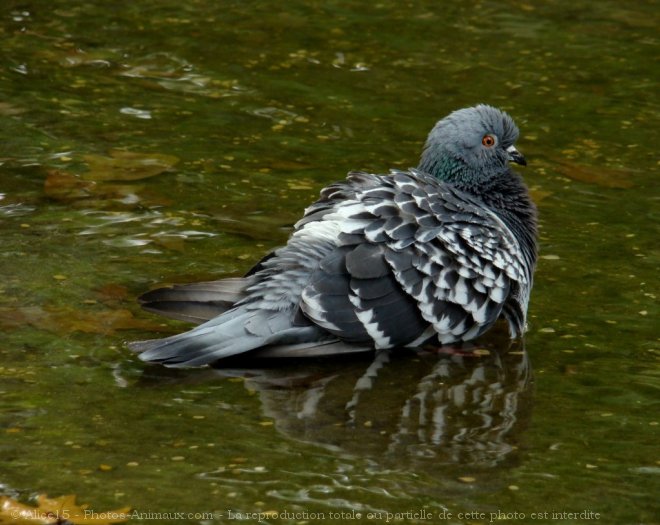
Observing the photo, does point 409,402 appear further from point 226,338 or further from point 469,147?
point 469,147

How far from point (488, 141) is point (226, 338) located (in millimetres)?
1995

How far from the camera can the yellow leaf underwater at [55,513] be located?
179 inches

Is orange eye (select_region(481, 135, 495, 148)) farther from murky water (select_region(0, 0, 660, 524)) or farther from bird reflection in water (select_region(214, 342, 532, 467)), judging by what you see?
bird reflection in water (select_region(214, 342, 532, 467))

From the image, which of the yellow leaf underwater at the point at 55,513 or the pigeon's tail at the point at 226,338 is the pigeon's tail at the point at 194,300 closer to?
the pigeon's tail at the point at 226,338

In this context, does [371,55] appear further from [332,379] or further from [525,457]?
[525,457]

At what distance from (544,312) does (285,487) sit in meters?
2.41

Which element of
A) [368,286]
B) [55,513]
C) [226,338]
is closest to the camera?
[55,513]

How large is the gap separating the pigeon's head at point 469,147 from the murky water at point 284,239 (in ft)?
2.54

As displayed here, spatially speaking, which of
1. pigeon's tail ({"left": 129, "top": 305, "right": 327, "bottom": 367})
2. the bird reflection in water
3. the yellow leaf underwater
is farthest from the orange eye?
the yellow leaf underwater

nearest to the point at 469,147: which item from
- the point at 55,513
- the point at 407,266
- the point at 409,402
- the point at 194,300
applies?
the point at 407,266

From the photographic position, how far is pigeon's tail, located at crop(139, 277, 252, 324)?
597 cm

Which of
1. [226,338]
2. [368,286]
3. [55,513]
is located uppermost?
[368,286]

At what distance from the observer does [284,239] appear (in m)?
7.54

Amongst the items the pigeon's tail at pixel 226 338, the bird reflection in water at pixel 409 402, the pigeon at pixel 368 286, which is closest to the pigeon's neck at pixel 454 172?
the pigeon at pixel 368 286
